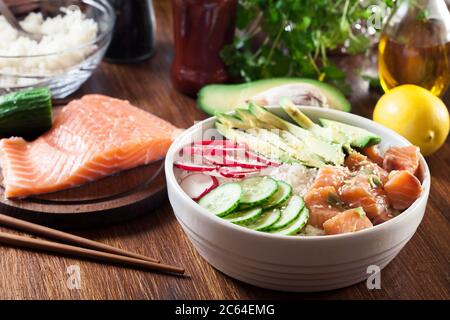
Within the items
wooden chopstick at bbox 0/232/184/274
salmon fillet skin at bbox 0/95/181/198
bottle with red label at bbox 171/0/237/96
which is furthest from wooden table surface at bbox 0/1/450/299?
bottle with red label at bbox 171/0/237/96

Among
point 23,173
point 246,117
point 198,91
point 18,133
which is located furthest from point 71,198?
point 198,91

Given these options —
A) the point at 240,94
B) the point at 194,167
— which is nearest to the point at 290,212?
the point at 194,167

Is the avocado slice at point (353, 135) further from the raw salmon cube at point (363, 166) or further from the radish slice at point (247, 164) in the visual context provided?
the radish slice at point (247, 164)

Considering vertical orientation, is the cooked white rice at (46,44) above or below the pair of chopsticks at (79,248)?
above

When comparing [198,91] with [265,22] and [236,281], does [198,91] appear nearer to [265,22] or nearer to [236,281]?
[265,22]

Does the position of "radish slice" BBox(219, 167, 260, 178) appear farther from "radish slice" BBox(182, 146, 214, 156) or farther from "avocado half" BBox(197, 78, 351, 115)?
"avocado half" BBox(197, 78, 351, 115)

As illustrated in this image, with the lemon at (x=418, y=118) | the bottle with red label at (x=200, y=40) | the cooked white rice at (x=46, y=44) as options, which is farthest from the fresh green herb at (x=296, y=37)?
the cooked white rice at (x=46, y=44)

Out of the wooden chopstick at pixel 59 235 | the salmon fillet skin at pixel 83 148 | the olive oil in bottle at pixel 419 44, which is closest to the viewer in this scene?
the wooden chopstick at pixel 59 235
